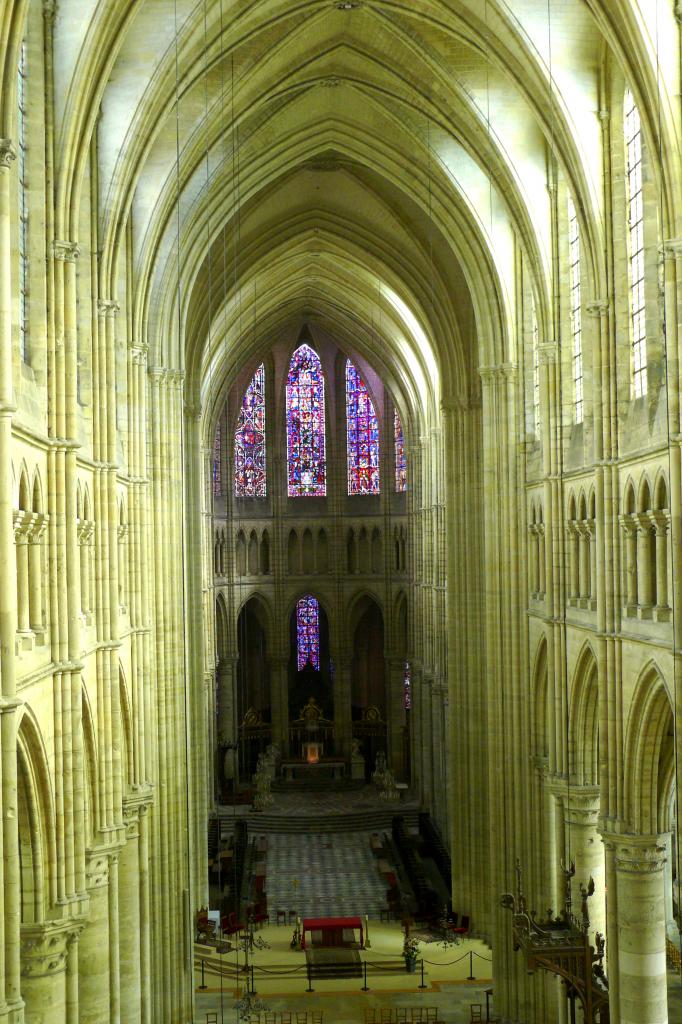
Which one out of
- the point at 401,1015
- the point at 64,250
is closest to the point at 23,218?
the point at 64,250

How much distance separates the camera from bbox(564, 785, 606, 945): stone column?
2425cm

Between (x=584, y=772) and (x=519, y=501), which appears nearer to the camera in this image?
(x=584, y=772)

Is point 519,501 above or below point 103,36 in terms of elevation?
below

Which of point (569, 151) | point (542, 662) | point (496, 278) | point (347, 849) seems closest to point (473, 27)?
point (569, 151)

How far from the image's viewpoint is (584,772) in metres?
24.3

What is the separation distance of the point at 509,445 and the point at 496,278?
4.22 m

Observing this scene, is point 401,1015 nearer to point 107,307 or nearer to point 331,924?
point 331,924

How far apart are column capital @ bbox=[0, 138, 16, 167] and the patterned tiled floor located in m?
30.6

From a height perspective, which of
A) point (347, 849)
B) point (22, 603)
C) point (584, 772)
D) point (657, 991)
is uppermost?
point (22, 603)

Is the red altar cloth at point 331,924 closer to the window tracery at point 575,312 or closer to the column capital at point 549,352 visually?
the window tracery at point 575,312

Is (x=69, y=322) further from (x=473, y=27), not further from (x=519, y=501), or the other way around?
(x=519, y=501)

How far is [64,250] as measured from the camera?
58.3 ft

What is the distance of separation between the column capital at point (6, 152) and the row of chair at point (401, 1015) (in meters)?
21.4

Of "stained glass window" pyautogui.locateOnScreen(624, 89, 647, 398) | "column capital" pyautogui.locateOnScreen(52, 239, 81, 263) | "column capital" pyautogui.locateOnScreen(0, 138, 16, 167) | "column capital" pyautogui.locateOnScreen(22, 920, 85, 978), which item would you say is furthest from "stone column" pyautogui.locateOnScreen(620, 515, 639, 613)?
"column capital" pyautogui.locateOnScreen(0, 138, 16, 167)
